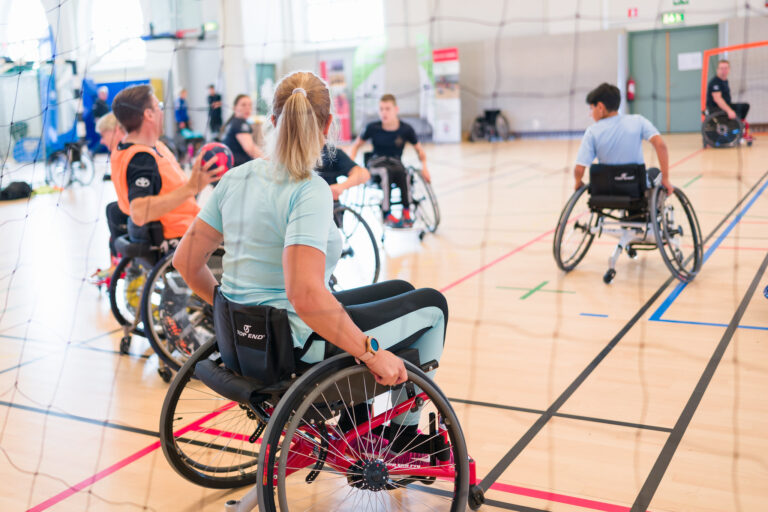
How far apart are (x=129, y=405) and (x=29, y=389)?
1.73 ft

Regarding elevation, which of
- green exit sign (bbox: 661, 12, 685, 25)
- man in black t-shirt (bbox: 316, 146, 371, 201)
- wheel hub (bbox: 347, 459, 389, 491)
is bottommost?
wheel hub (bbox: 347, 459, 389, 491)

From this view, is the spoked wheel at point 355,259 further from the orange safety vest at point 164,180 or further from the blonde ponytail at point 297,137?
the blonde ponytail at point 297,137

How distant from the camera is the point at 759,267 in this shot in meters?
4.32

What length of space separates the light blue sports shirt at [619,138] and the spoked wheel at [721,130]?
7.08 meters

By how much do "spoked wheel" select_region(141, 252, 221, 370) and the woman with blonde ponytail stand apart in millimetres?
983

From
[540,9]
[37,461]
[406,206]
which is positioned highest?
[540,9]

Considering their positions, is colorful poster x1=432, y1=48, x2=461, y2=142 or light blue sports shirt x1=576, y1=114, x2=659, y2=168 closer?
light blue sports shirt x1=576, y1=114, x2=659, y2=168

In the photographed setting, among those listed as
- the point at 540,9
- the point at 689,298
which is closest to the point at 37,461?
the point at 689,298

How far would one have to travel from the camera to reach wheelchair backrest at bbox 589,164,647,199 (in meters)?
3.97

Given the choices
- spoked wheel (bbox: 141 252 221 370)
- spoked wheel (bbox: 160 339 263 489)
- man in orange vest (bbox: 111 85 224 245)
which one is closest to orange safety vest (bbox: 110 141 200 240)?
man in orange vest (bbox: 111 85 224 245)

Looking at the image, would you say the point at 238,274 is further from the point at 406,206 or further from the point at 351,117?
the point at 351,117

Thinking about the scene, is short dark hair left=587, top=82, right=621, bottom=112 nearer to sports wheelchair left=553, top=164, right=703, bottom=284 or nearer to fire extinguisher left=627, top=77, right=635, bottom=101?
sports wheelchair left=553, top=164, right=703, bottom=284

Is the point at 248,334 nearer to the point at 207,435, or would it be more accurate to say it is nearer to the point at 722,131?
the point at 207,435

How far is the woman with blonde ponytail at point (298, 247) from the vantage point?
1576mm
